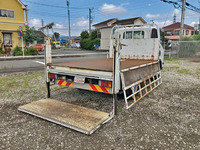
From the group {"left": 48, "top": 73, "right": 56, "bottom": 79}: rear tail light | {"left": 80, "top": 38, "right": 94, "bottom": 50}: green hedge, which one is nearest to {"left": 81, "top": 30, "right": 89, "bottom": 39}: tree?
{"left": 80, "top": 38, "right": 94, "bottom": 50}: green hedge

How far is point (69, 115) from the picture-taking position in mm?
3768

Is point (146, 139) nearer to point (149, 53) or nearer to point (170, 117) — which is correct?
point (170, 117)

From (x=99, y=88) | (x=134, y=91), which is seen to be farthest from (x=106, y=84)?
(x=134, y=91)

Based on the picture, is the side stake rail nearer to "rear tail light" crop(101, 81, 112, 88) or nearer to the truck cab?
"rear tail light" crop(101, 81, 112, 88)

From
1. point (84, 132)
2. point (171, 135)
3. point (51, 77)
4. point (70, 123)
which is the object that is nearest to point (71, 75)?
point (51, 77)

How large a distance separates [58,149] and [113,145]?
0.94 m

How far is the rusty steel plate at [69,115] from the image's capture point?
330 centimetres

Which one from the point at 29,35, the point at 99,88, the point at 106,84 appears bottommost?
the point at 99,88

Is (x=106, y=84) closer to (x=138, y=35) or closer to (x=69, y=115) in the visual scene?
(x=69, y=115)

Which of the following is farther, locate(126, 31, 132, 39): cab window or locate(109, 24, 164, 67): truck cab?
locate(126, 31, 132, 39): cab window

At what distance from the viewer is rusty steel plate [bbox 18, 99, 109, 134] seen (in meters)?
3.30

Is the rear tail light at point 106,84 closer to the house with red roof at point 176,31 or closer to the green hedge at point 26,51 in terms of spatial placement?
the green hedge at point 26,51

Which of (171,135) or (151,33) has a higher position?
(151,33)

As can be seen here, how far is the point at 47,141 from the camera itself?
2951 millimetres
